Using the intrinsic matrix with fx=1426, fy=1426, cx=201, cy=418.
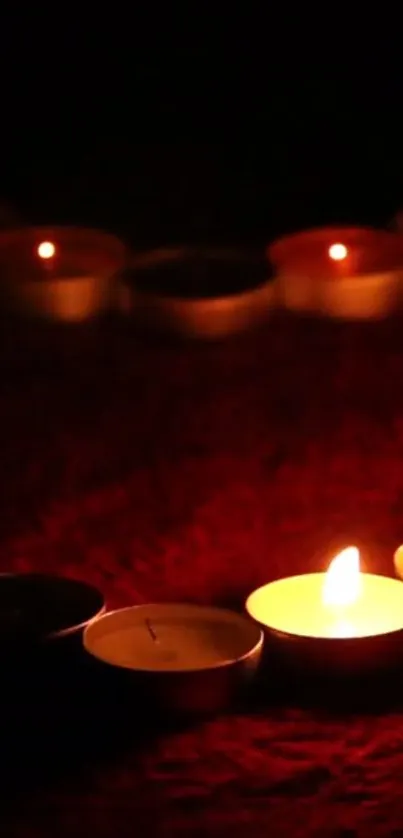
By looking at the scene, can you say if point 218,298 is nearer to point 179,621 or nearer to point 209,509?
point 209,509

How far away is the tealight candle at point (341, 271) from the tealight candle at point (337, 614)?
1.48 ft

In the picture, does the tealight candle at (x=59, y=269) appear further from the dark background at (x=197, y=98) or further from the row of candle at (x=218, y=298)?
the dark background at (x=197, y=98)

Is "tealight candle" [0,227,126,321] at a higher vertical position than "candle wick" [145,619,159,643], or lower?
higher

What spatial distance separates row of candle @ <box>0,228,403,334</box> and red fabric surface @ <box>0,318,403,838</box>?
0.02m

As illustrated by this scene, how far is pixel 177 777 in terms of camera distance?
739mm

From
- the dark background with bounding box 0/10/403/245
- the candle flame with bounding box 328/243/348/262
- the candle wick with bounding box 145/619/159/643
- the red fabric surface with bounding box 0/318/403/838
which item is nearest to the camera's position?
the red fabric surface with bounding box 0/318/403/838

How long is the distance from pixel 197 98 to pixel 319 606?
116 cm

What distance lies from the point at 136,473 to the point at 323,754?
371 mm

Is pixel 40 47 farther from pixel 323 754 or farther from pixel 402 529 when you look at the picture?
pixel 323 754

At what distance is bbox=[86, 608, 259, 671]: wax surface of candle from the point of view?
0.81m

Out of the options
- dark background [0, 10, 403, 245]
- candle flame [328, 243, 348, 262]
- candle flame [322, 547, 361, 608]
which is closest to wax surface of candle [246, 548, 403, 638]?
candle flame [322, 547, 361, 608]

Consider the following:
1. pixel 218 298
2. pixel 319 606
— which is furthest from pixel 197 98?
pixel 319 606

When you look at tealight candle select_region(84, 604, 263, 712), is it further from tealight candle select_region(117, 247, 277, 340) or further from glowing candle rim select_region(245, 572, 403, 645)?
tealight candle select_region(117, 247, 277, 340)

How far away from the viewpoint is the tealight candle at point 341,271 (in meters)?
1.30
